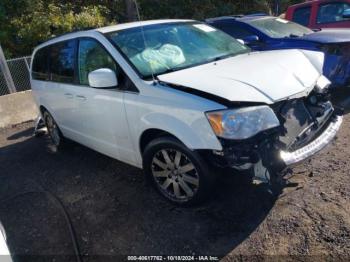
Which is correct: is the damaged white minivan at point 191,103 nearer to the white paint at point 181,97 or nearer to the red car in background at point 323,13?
the white paint at point 181,97

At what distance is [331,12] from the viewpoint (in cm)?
805

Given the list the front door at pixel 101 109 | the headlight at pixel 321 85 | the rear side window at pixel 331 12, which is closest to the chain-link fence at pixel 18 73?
the front door at pixel 101 109

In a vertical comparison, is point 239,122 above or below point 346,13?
above

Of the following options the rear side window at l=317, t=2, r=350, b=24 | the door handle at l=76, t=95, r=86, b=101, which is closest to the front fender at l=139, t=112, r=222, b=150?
the door handle at l=76, t=95, r=86, b=101

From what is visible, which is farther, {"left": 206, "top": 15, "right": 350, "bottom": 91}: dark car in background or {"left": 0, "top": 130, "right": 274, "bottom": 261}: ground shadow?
{"left": 206, "top": 15, "right": 350, "bottom": 91}: dark car in background

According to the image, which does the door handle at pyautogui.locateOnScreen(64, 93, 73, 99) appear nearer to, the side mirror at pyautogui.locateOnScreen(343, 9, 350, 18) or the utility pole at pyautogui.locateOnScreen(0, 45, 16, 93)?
the utility pole at pyautogui.locateOnScreen(0, 45, 16, 93)

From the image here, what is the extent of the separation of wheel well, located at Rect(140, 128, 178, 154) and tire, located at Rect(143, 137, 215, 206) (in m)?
0.08

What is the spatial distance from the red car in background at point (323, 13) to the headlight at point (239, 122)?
5.55 meters

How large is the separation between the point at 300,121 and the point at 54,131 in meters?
3.90

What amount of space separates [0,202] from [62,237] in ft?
4.65

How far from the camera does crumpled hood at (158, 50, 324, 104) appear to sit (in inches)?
121

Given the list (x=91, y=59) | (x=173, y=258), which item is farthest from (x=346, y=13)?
(x=173, y=258)

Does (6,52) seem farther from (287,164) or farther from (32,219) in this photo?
(287,164)

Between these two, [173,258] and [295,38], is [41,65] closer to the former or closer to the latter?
[173,258]
